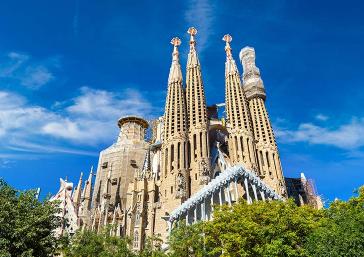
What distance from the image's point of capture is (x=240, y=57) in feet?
171

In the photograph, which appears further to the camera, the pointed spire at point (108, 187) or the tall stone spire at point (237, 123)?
the pointed spire at point (108, 187)

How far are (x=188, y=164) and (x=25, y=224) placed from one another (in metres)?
24.1

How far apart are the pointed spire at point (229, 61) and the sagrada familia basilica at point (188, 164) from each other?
0.15 meters

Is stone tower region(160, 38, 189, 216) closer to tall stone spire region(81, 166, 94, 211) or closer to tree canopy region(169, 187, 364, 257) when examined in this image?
tall stone spire region(81, 166, 94, 211)

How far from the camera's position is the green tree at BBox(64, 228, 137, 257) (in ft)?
63.0

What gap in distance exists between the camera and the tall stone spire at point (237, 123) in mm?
40378

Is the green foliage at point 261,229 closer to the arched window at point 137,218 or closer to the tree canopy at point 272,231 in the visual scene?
the tree canopy at point 272,231

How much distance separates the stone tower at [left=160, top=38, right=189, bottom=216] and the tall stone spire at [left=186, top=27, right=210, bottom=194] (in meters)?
0.81

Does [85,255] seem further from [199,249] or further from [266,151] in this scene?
[266,151]

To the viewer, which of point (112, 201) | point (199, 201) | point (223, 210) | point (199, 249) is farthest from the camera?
point (112, 201)

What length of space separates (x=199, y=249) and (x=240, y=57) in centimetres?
3787

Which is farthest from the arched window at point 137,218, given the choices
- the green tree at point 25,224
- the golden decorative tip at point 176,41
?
the golden decorative tip at point 176,41

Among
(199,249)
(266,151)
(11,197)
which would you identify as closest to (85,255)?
(11,197)

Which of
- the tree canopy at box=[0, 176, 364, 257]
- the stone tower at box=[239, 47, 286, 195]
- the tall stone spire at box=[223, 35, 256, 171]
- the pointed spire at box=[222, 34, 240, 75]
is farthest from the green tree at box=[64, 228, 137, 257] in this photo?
the pointed spire at box=[222, 34, 240, 75]
